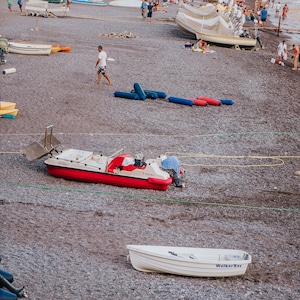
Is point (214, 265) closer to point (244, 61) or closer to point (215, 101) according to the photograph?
point (215, 101)

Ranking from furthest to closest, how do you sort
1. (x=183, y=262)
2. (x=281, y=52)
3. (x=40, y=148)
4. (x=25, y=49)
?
(x=281, y=52)
(x=25, y=49)
(x=40, y=148)
(x=183, y=262)

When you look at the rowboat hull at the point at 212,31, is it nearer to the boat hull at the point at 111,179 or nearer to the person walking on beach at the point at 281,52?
the person walking on beach at the point at 281,52

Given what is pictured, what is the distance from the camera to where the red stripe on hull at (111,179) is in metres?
16.0

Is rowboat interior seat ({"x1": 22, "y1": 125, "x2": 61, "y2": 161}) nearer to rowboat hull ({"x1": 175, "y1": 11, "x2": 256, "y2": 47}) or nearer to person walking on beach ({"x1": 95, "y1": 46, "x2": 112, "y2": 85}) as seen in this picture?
person walking on beach ({"x1": 95, "y1": 46, "x2": 112, "y2": 85})

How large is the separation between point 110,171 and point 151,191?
1054mm

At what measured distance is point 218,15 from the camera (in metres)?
40.1

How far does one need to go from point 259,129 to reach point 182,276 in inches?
448

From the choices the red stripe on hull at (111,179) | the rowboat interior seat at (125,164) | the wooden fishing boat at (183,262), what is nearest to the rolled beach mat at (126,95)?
the red stripe on hull at (111,179)

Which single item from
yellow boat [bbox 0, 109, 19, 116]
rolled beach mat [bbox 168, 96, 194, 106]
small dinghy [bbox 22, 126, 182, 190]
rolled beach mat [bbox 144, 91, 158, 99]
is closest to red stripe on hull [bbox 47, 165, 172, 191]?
small dinghy [bbox 22, 126, 182, 190]

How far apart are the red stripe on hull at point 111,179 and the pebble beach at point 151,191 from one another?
149 mm

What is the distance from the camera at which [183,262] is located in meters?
11.6

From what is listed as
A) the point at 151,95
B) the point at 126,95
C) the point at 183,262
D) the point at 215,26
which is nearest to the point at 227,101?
the point at 151,95

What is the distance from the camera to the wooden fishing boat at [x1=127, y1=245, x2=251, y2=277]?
38.1ft

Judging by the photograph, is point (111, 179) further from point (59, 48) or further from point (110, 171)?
point (59, 48)
